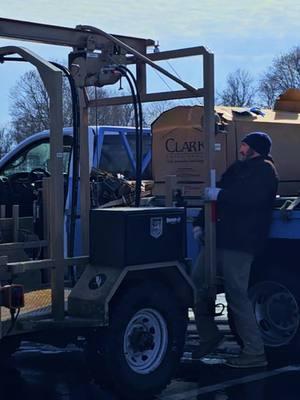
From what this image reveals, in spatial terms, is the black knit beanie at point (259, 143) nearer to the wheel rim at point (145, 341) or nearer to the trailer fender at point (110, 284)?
the trailer fender at point (110, 284)

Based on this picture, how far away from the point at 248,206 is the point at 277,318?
130 cm

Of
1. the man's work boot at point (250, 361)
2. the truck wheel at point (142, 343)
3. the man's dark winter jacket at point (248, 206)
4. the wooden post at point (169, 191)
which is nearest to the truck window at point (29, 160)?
the wooden post at point (169, 191)

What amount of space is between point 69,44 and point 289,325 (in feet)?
10.5

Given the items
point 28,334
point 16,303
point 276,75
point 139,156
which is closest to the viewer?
point 16,303

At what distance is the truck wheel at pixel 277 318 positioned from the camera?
732 cm

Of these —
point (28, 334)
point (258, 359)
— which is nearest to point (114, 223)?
point (28, 334)

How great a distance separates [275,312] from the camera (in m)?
7.46

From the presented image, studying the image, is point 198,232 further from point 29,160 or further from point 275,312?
point 29,160

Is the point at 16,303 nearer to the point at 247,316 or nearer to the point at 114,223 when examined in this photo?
the point at 114,223

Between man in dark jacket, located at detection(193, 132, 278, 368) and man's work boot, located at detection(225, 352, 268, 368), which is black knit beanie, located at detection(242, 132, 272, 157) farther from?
man's work boot, located at detection(225, 352, 268, 368)

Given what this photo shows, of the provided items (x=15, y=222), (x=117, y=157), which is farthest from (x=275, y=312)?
(x=117, y=157)

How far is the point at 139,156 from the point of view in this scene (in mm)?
6371

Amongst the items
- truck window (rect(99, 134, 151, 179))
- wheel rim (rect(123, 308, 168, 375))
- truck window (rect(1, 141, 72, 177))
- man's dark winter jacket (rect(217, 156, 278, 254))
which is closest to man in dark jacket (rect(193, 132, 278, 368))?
man's dark winter jacket (rect(217, 156, 278, 254))

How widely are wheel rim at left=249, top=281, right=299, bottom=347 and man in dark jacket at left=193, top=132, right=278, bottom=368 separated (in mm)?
463
